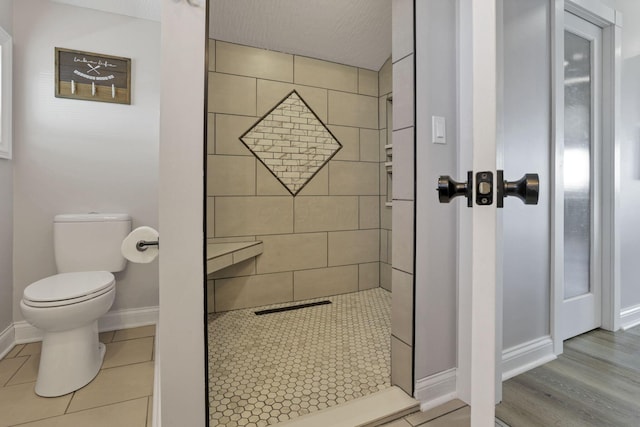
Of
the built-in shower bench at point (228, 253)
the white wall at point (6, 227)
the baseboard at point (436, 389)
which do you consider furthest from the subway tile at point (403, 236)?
the white wall at point (6, 227)

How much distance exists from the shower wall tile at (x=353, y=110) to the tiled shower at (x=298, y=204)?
0.4 inches

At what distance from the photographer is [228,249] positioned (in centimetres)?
228

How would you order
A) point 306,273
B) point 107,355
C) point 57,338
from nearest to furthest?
1. point 57,338
2. point 107,355
3. point 306,273

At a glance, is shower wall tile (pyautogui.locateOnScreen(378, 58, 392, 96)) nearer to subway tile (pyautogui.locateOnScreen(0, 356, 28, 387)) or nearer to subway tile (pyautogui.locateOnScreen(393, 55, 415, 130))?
subway tile (pyautogui.locateOnScreen(393, 55, 415, 130))

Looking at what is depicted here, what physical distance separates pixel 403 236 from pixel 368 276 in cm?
183

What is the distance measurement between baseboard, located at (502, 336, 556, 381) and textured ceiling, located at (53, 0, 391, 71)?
8.49 feet

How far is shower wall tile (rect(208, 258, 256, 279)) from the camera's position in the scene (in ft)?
8.41

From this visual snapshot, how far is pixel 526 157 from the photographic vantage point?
169 cm

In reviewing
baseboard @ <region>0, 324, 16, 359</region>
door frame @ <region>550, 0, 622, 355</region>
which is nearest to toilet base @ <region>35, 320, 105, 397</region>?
baseboard @ <region>0, 324, 16, 359</region>

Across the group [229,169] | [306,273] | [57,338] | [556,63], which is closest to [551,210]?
[556,63]

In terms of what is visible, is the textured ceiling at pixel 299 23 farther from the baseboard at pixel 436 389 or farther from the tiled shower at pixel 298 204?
the baseboard at pixel 436 389

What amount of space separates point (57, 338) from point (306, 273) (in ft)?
5.88

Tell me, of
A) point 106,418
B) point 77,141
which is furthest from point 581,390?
point 77,141

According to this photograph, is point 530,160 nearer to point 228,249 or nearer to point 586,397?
point 586,397
